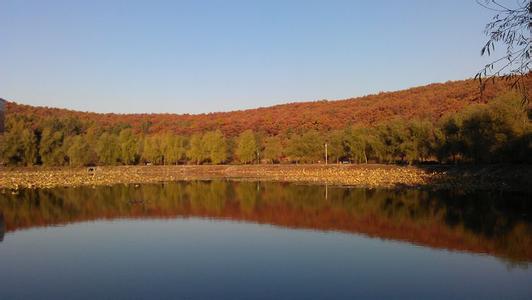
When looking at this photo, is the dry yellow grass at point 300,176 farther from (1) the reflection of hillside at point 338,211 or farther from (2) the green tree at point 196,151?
(1) the reflection of hillside at point 338,211

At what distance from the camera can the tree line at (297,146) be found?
46.1 metres

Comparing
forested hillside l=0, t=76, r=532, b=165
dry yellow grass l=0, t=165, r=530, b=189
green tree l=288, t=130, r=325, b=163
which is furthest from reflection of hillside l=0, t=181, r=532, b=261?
green tree l=288, t=130, r=325, b=163

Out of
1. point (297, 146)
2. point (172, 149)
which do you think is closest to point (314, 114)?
point (297, 146)

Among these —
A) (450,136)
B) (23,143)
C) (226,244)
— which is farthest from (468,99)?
(226,244)

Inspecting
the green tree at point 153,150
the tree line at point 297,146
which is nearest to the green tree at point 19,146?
the tree line at point 297,146

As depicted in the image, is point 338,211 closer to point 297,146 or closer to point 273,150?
point 297,146

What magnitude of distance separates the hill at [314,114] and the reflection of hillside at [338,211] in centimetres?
5047

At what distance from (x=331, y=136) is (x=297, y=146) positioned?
5.31m

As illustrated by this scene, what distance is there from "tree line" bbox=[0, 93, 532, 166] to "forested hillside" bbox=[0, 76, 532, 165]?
0.11 m

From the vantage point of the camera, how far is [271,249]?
16.0m

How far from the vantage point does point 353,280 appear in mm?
11930

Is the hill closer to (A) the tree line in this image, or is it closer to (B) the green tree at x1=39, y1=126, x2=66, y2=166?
(A) the tree line

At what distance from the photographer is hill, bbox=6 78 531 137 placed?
302ft

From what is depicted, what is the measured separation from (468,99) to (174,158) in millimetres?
50449
